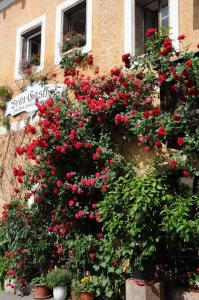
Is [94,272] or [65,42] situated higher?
[65,42]

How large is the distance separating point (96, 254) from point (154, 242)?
1.46 m

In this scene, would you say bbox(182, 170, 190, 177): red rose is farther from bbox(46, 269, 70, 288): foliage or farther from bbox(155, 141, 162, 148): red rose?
bbox(46, 269, 70, 288): foliage

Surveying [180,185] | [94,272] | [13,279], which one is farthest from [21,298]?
[180,185]

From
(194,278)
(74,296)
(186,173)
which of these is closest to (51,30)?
(186,173)

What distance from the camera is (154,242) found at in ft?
20.2

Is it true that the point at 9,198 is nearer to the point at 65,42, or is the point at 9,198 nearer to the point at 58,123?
the point at 58,123

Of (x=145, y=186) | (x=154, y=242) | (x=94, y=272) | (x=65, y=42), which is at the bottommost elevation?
(x=94, y=272)

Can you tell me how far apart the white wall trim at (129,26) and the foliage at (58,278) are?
4291mm

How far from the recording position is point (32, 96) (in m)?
10.1

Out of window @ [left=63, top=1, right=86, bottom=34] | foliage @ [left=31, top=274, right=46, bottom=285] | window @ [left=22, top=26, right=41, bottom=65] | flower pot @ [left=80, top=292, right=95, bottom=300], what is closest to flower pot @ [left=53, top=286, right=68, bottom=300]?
foliage @ [left=31, top=274, right=46, bottom=285]

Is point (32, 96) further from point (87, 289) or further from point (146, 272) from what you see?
point (146, 272)

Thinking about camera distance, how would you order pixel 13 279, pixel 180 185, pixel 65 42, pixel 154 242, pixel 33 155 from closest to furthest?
pixel 154 242 → pixel 180 185 → pixel 33 155 → pixel 13 279 → pixel 65 42

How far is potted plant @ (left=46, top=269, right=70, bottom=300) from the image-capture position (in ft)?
24.7

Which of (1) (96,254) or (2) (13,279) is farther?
(2) (13,279)
